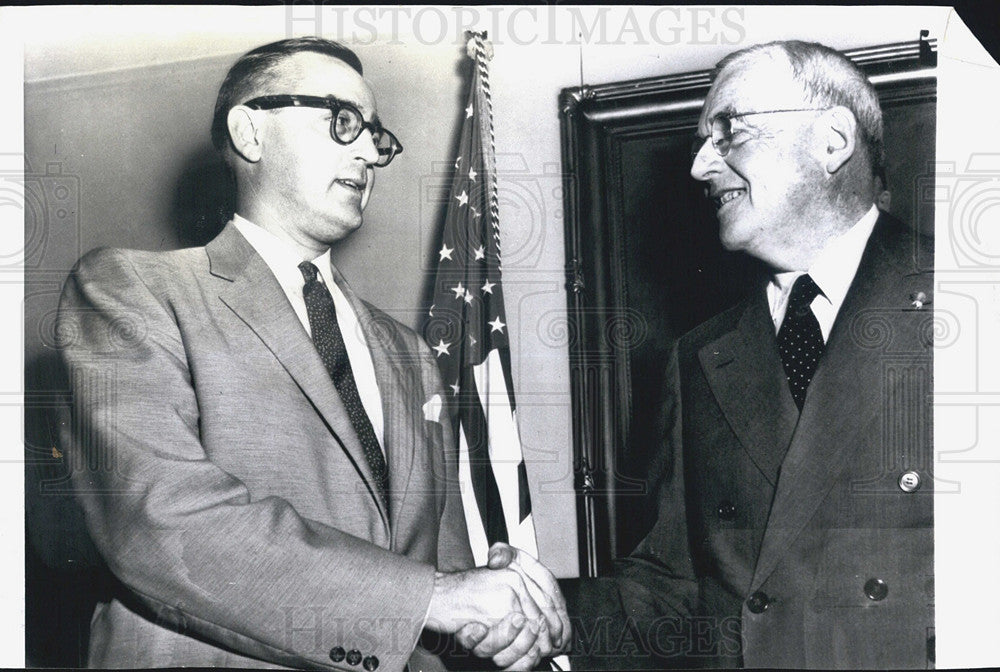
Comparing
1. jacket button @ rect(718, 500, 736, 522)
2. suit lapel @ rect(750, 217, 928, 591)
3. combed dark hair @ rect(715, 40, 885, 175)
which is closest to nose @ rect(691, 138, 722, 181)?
combed dark hair @ rect(715, 40, 885, 175)

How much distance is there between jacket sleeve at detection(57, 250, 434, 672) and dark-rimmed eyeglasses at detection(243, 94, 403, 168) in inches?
30.9

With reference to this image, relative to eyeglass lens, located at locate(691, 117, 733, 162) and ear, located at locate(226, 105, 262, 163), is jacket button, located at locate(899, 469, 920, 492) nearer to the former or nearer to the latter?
eyeglass lens, located at locate(691, 117, 733, 162)

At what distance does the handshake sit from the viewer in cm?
383

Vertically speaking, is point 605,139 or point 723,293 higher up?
point 605,139

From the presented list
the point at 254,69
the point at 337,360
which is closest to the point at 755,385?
the point at 337,360

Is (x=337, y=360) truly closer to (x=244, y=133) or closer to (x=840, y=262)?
(x=244, y=133)

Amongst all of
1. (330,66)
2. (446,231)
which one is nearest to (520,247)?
(446,231)

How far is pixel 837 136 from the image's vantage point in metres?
4.03

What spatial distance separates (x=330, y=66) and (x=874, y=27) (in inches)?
78.5

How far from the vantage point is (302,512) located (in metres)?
3.81

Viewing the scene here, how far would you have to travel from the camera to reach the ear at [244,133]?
399 centimetres

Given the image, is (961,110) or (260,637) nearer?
(260,637)

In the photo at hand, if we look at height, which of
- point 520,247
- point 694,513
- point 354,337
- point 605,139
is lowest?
point 694,513

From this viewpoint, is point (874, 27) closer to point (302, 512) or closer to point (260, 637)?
point (302, 512)
